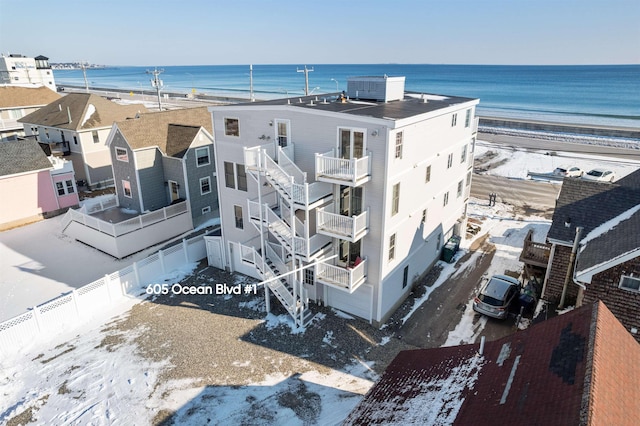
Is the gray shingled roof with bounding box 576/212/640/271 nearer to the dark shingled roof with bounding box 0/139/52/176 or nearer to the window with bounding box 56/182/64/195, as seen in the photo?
the window with bounding box 56/182/64/195

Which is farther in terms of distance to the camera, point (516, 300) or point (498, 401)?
point (516, 300)

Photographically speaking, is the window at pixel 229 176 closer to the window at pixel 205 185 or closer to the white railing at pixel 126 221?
the white railing at pixel 126 221

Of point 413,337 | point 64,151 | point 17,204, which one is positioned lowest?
point 413,337

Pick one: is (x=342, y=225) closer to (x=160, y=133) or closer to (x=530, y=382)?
(x=530, y=382)

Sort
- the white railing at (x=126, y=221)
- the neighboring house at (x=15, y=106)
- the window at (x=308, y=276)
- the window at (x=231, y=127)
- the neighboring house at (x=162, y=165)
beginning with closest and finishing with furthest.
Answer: the window at (x=308, y=276) < the window at (x=231, y=127) < the white railing at (x=126, y=221) < the neighboring house at (x=162, y=165) < the neighboring house at (x=15, y=106)

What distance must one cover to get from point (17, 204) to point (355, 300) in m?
27.7

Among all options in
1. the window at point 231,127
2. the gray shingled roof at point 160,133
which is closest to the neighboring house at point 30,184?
the gray shingled roof at point 160,133

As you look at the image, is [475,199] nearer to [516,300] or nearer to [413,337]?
[516,300]

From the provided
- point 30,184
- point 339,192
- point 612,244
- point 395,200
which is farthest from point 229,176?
point 30,184

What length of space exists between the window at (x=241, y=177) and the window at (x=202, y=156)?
9.06 meters

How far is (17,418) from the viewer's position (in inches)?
539

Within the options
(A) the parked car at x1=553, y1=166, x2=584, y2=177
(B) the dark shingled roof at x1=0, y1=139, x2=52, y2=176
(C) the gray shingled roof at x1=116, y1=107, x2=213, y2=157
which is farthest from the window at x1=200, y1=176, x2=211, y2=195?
(A) the parked car at x1=553, y1=166, x2=584, y2=177

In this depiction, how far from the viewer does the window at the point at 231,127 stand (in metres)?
20.4

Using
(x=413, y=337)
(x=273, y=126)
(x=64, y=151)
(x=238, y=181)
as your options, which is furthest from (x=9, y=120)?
(x=413, y=337)
